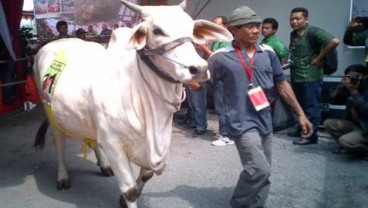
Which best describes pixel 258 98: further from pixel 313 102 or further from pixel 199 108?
pixel 199 108

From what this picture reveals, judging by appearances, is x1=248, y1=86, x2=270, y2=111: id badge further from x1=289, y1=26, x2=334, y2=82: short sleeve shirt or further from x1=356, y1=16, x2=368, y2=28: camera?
x1=356, y1=16, x2=368, y2=28: camera

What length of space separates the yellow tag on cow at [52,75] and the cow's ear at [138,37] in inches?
47.8

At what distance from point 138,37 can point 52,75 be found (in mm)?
1344

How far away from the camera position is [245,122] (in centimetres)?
299

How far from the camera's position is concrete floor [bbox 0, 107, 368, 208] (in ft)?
11.7

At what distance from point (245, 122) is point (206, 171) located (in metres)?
1.41

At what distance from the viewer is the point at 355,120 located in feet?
15.2

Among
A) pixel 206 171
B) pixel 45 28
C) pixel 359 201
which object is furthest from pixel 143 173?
pixel 45 28

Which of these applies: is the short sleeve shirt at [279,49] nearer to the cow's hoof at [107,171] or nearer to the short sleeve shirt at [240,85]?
the short sleeve shirt at [240,85]

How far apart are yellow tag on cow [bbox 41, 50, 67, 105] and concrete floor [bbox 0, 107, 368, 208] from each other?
894mm

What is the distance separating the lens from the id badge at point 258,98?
117 inches

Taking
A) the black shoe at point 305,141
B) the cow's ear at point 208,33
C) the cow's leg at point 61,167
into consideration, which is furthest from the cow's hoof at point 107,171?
the black shoe at point 305,141

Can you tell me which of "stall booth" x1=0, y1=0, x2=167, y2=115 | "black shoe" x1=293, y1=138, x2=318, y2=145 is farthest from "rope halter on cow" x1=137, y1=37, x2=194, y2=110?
"stall booth" x1=0, y1=0, x2=167, y2=115

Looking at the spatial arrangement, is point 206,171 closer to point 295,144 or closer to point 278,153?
point 278,153
